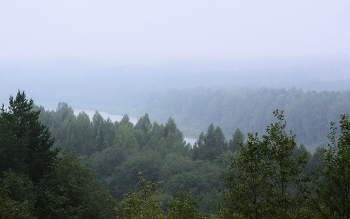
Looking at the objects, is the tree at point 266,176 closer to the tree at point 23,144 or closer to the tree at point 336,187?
the tree at point 336,187

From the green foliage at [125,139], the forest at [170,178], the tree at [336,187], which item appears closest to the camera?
the tree at [336,187]

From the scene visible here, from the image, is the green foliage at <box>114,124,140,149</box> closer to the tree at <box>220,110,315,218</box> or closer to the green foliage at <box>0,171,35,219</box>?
the green foliage at <box>0,171,35,219</box>

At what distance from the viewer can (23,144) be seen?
97.0 feet

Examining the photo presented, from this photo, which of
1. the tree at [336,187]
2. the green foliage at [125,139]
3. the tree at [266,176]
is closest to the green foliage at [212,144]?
the green foliage at [125,139]

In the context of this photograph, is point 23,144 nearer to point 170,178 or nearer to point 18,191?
point 18,191

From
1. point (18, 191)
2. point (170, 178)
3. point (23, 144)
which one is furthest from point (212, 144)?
point (18, 191)

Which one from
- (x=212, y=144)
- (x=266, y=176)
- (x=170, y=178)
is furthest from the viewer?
(x=212, y=144)

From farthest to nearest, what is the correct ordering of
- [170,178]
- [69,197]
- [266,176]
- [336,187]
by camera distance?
[170,178] → [69,197] → [266,176] → [336,187]

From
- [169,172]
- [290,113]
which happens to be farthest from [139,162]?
[290,113]

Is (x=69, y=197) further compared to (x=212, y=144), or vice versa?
(x=212, y=144)

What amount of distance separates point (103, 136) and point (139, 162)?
3003 centimetres

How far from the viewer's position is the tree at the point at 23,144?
96.4 ft

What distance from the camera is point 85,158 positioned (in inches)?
3083

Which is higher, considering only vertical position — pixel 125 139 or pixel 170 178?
pixel 125 139
